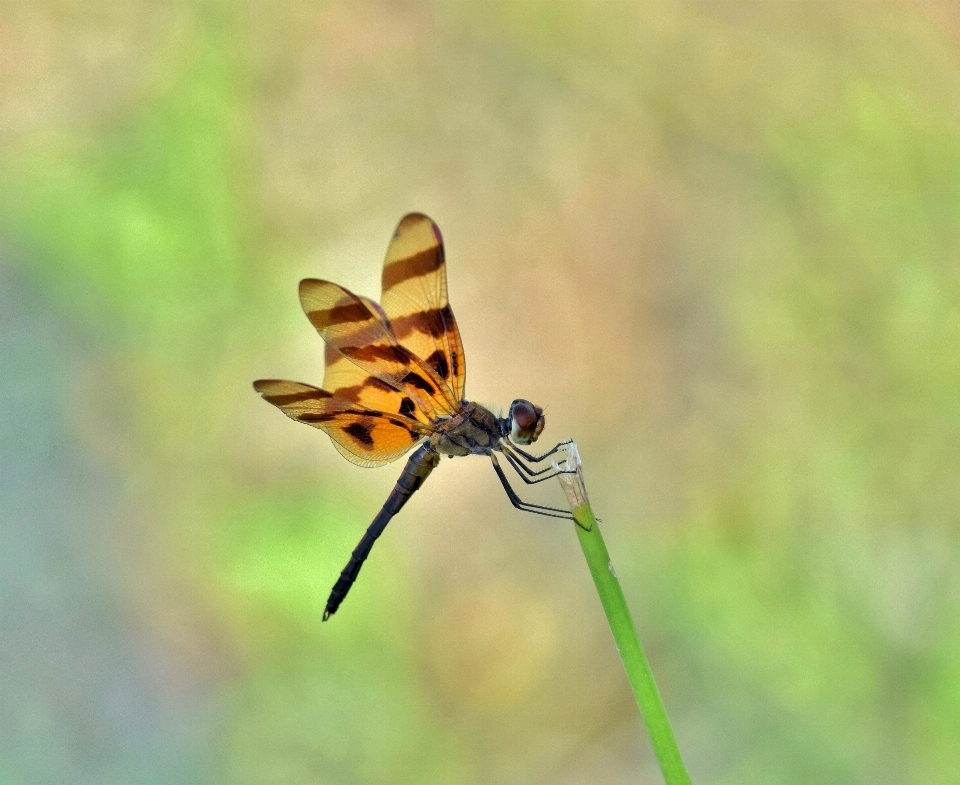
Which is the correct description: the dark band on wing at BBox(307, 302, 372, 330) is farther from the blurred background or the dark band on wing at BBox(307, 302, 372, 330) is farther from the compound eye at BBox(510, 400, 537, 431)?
the blurred background

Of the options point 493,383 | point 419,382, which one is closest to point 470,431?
point 419,382

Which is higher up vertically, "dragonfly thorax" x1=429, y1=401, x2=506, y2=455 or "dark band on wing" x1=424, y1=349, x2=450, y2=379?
"dark band on wing" x1=424, y1=349, x2=450, y2=379

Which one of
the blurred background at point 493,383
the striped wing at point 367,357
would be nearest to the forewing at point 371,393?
the striped wing at point 367,357

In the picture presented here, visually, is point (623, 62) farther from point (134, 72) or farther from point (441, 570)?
point (441, 570)

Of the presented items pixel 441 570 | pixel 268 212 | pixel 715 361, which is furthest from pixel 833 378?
pixel 268 212

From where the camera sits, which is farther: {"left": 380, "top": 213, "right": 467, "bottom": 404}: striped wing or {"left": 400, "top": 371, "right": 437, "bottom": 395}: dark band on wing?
{"left": 400, "top": 371, "right": 437, "bottom": 395}: dark band on wing

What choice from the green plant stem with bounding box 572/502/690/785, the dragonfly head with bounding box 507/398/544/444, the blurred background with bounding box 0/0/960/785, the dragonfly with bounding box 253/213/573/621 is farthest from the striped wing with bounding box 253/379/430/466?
the green plant stem with bounding box 572/502/690/785
